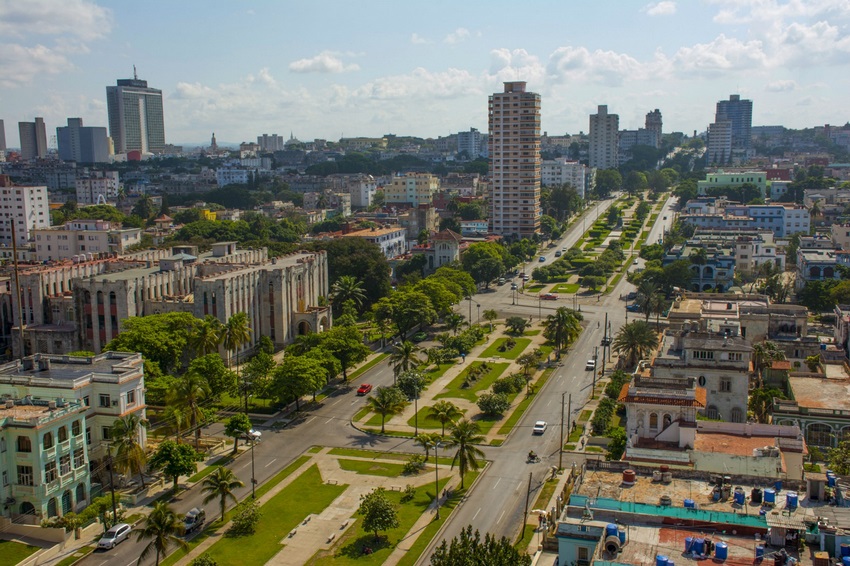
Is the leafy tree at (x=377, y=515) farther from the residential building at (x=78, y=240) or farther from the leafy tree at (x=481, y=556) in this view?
the residential building at (x=78, y=240)

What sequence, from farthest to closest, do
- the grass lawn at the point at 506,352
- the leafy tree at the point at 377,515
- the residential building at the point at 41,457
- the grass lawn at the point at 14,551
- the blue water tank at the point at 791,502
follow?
1. the grass lawn at the point at 506,352
2. the residential building at the point at 41,457
3. the leafy tree at the point at 377,515
4. the grass lawn at the point at 14,551
5. the blue water tank at the point at 791,502

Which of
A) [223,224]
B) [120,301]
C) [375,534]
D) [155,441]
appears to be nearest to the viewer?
[375,534]

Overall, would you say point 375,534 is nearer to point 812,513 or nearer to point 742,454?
point 742,454

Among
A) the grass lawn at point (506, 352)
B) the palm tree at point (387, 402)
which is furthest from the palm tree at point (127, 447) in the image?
the grass lawn at point (506, 352)

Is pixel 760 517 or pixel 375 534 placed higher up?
pixel 760 517

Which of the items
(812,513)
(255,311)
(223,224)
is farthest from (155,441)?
→ (223,224)

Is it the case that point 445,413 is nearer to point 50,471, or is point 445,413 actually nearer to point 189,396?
point 189,396

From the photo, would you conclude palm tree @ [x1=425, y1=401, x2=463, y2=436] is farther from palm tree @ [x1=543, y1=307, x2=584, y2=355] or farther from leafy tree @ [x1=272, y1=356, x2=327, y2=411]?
→ palm tree @ [x1=543, y1=307, x2=584, y2=355]
